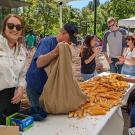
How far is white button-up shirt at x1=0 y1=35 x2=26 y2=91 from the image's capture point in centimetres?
276

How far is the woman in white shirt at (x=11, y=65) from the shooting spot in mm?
2779

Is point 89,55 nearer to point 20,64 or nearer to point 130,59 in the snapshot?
point 130,59

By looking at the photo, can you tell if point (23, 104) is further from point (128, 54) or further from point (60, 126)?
point (128, 54)

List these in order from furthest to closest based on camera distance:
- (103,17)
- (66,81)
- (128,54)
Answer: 1. (103,17)
2. (128,54)
3. (66,81)

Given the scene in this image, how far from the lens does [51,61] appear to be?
10.4ft

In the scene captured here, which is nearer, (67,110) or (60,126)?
(60,126)

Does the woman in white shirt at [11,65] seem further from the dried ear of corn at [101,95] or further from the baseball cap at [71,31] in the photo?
the dried ear of corn at [101,95]

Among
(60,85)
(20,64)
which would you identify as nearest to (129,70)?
(60,85)

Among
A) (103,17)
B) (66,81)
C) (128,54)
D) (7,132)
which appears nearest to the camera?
(7,132)

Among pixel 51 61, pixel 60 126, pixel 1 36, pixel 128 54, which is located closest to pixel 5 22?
pixel 1 36

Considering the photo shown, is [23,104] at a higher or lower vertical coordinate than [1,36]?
lower

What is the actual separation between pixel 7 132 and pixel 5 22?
1019 millimetres

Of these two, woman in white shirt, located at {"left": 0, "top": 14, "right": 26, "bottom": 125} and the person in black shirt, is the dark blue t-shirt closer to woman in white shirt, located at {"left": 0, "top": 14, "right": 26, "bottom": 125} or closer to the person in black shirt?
woman in white shirt, located at {"left": 0, "top": 14, "right": 26, "bottom": 125}

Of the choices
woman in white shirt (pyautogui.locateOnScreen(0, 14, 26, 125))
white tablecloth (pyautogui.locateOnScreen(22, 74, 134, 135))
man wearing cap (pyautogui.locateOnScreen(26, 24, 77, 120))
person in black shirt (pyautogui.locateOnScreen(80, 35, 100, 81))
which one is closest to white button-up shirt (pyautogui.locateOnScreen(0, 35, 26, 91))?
woman in white shirt (pyautogui.locateOnScreen(0, 14, 26, 125))
